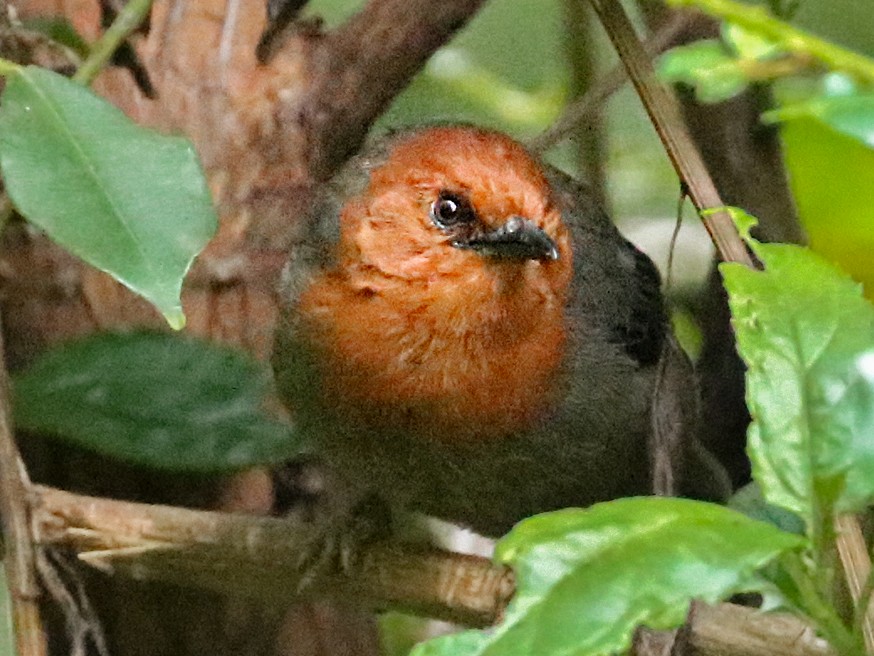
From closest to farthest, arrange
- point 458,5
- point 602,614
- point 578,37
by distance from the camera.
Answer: point 602,614 → point 458,5 → point 578,37

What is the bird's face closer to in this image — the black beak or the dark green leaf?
the black beak

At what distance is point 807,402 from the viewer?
0.96m

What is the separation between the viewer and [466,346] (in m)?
1.90

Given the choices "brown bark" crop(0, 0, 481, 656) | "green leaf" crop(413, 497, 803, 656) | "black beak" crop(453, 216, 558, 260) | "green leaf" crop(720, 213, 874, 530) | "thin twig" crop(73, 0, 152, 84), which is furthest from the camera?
"brown bark" crop(0, 0, 481, 656)

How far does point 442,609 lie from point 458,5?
1.13 metres

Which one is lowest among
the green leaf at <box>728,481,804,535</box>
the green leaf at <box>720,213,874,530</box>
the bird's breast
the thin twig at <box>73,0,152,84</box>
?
the green leaf at <box>728,481,804,535</box>

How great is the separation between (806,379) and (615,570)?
0.23m

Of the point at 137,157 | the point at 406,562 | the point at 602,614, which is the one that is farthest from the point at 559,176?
the point at 602,614

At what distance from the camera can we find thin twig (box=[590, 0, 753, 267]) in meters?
1.58

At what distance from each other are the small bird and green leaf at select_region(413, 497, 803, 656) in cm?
96

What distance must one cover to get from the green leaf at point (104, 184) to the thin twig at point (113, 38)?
1.92ft

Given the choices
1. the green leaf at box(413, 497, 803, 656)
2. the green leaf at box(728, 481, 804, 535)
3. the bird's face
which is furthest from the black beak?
the green leaf at box(413, 497, 803, 656)

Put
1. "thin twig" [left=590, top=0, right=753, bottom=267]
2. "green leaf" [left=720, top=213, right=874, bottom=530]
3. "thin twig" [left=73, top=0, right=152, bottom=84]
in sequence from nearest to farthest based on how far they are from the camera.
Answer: "green leaf" [left=720, top=213, right=874, bottom=530] → "thin twig" [left=590, top=0, right=753, bottom=267] → "thin twig" [left=73, top=0, right=152, bottom=84]

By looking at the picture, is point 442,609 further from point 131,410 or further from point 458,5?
point 458,5
